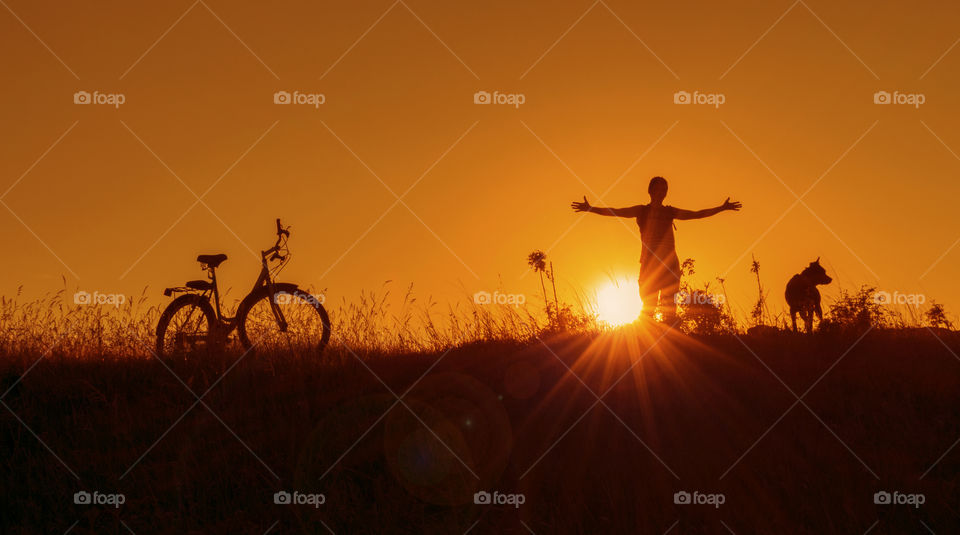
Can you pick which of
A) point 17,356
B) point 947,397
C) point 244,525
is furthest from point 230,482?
point 947,397

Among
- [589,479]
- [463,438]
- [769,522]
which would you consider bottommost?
[769,522]

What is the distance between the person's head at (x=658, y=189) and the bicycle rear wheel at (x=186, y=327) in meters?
6.68

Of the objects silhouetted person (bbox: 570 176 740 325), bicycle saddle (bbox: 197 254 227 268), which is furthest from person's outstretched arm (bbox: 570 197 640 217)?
bicycle saddle (bbox: 197 254 227 268)

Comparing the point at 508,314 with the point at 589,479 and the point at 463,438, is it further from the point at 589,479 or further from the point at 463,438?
the point at 589,479

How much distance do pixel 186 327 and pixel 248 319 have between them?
2.75 ft

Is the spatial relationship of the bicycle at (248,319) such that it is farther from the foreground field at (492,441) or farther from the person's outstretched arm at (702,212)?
the person's outstretched arm at (702,212)

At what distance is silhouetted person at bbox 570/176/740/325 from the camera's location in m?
13.5

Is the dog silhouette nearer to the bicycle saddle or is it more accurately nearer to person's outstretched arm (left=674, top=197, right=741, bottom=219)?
person's outstretched arm (left=674, top=197, right=741, bottom=219)

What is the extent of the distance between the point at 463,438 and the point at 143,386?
448cm

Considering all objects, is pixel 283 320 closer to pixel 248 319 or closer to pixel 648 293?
pixel 248 319

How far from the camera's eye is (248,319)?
486 inches

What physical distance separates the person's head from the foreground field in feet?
8.23

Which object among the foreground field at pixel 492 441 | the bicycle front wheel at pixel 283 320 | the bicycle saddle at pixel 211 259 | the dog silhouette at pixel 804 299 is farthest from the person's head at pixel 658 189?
the bicycle saddle at pixel 211 259

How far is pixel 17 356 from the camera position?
1184cm
